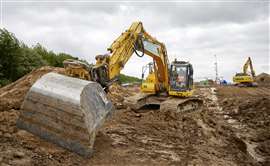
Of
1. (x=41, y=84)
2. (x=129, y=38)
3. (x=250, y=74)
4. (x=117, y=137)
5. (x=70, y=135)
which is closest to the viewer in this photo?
(x=70, y=135)

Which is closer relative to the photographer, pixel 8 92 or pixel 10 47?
pixel 8 92

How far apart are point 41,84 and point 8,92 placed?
24.9ft

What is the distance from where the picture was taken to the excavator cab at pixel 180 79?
15.7 meters

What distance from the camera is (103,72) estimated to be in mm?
9750

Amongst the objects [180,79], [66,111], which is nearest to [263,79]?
[180,79]

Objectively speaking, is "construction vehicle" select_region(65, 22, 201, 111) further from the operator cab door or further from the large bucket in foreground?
the large bucket in foreground

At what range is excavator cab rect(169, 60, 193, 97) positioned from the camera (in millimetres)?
15656

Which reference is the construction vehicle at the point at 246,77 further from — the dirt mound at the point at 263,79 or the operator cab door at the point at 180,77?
the operator cab door at the point at 180,77

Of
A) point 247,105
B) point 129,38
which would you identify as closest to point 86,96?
point 129,38

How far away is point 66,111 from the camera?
839cm

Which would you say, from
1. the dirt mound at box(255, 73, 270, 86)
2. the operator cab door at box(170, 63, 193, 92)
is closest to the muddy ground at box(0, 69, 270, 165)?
the operator cab door at box(170, 63, 193, 92)

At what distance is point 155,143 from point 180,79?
5.47 m

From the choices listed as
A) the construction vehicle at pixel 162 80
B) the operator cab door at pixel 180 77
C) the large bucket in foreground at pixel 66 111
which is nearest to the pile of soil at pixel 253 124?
the construction vehicle at pixel 162 80

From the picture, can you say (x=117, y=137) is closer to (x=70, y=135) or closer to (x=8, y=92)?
(x=70, y=135)
